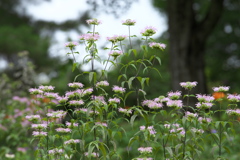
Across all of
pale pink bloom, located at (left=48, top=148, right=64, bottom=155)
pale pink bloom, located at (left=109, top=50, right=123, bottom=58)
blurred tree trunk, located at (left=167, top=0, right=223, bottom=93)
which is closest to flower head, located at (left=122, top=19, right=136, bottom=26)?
pale pink bloom, located at (left=109, top=50, right=123, bottom=58)

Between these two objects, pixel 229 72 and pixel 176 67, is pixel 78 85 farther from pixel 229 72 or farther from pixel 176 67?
pixel 229 72

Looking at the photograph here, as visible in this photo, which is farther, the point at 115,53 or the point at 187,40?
the point at 187,40

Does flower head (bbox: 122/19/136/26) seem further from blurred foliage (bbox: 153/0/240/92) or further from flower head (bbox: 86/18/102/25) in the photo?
blurred foliage (bbox: 153/0/240/92)

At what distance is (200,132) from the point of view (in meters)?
2.40

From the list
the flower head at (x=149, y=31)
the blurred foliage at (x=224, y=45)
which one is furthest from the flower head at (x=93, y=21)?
the blurred foliage at (x=224, y=45)

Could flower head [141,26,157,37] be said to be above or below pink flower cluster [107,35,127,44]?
above

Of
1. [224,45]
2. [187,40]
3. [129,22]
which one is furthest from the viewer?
[224,45]

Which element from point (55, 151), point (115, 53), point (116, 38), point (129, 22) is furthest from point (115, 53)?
point (55, 151)

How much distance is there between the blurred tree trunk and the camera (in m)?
7.68

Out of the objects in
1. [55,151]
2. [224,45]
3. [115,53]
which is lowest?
[55,151]

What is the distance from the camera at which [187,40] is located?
7734 mm

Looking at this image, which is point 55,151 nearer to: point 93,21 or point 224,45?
point 93,21

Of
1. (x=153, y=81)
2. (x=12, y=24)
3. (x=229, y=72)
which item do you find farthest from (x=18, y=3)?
(x=229, y=72)

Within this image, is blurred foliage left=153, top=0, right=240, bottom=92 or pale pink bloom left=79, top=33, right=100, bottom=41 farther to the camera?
A: blurred foliage left=153, top=0, right=240, bottom=92
